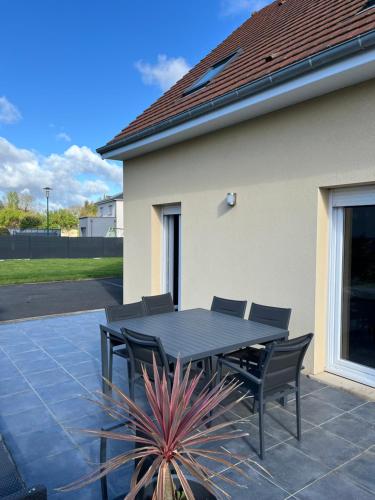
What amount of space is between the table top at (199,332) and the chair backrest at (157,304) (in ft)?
1.43

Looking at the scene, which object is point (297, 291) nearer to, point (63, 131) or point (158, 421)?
point (158, 421)

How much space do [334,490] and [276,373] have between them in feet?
2.93

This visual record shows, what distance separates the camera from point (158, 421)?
5.62 ft

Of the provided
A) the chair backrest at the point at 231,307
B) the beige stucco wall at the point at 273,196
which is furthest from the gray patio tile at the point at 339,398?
the chair backrest at the point at 231,307

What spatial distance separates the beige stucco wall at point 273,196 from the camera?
15.0 feet

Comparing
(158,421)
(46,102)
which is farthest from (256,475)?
(46,102)

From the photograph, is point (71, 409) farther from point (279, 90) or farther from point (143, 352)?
point (279, 90)

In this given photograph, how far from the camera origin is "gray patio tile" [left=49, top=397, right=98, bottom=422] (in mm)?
3834

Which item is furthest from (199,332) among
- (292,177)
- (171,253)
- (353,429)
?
(171,253)

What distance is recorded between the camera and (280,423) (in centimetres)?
364

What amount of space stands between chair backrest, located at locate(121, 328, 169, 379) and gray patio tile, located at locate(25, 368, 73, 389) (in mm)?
1683

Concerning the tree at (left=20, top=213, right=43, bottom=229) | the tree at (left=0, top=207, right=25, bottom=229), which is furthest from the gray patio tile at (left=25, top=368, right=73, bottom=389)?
the tree at (left=0, top=207, right=25, bottom=229)

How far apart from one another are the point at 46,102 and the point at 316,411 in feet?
89.4

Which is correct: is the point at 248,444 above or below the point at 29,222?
below
